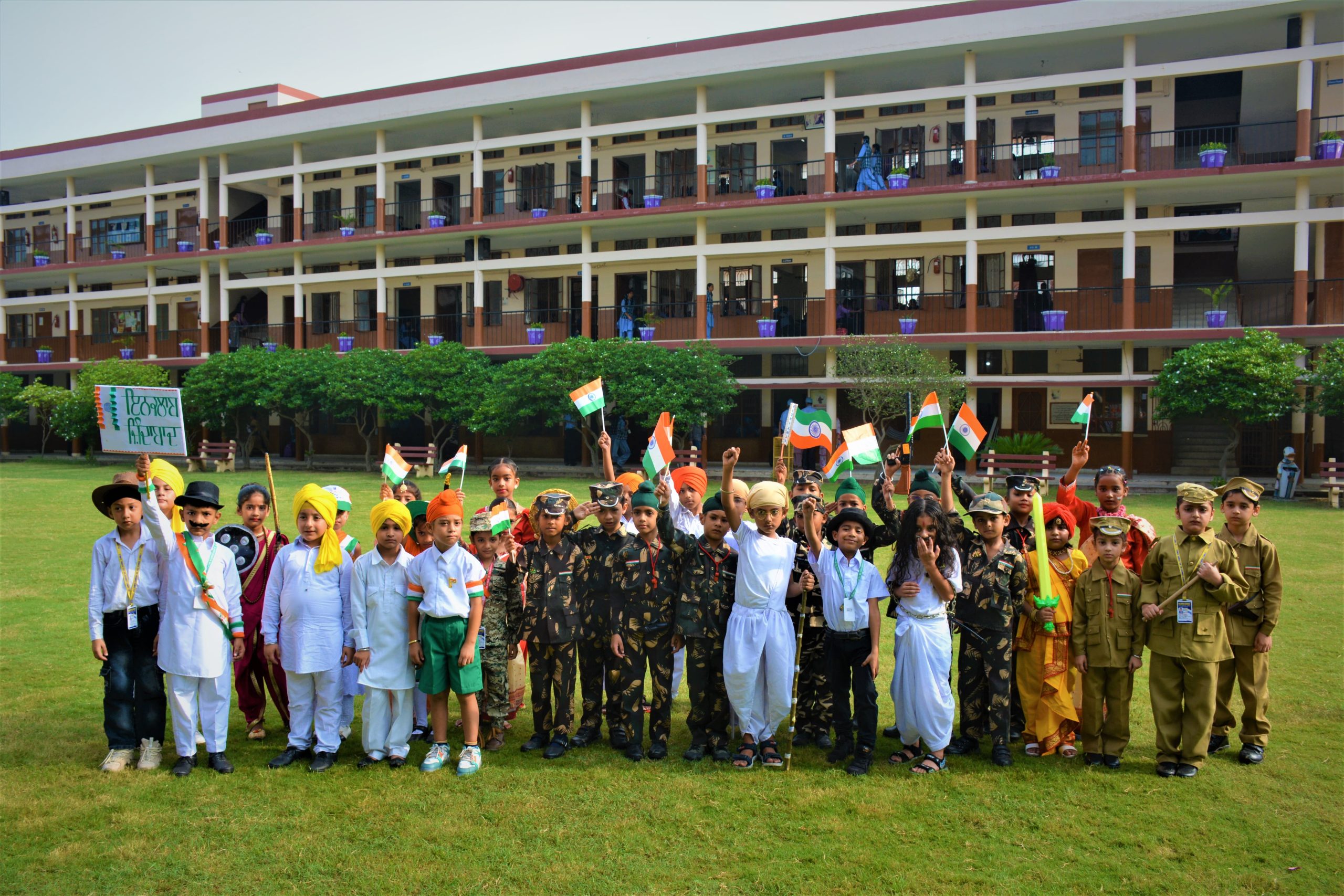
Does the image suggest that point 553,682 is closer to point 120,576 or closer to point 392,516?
point 392,516

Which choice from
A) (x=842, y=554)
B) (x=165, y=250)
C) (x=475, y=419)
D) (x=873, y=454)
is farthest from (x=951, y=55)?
(x=165, y=250)

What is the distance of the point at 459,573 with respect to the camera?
5.21 meters

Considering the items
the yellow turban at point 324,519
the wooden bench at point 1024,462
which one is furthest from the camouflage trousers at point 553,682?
the wooden bench at point 1024,462

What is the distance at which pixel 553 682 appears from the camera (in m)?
5.56

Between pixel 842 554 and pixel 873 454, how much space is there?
7.35ft

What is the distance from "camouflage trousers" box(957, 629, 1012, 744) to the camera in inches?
207

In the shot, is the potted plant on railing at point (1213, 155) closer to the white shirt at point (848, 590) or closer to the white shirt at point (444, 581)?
the white shirt at point (848, 590)

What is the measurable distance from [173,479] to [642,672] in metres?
3.14

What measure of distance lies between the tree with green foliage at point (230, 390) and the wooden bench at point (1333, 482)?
26.7 m

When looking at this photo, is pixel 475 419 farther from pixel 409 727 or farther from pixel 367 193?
pixel 409 727

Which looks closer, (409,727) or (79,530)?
(409,727)

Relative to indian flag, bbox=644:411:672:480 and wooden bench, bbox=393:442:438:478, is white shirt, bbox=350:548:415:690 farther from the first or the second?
wooden bench, bbox=393:442:438:478

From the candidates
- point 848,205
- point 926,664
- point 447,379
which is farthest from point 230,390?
point 926,664

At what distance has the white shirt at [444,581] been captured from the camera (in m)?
5.15
